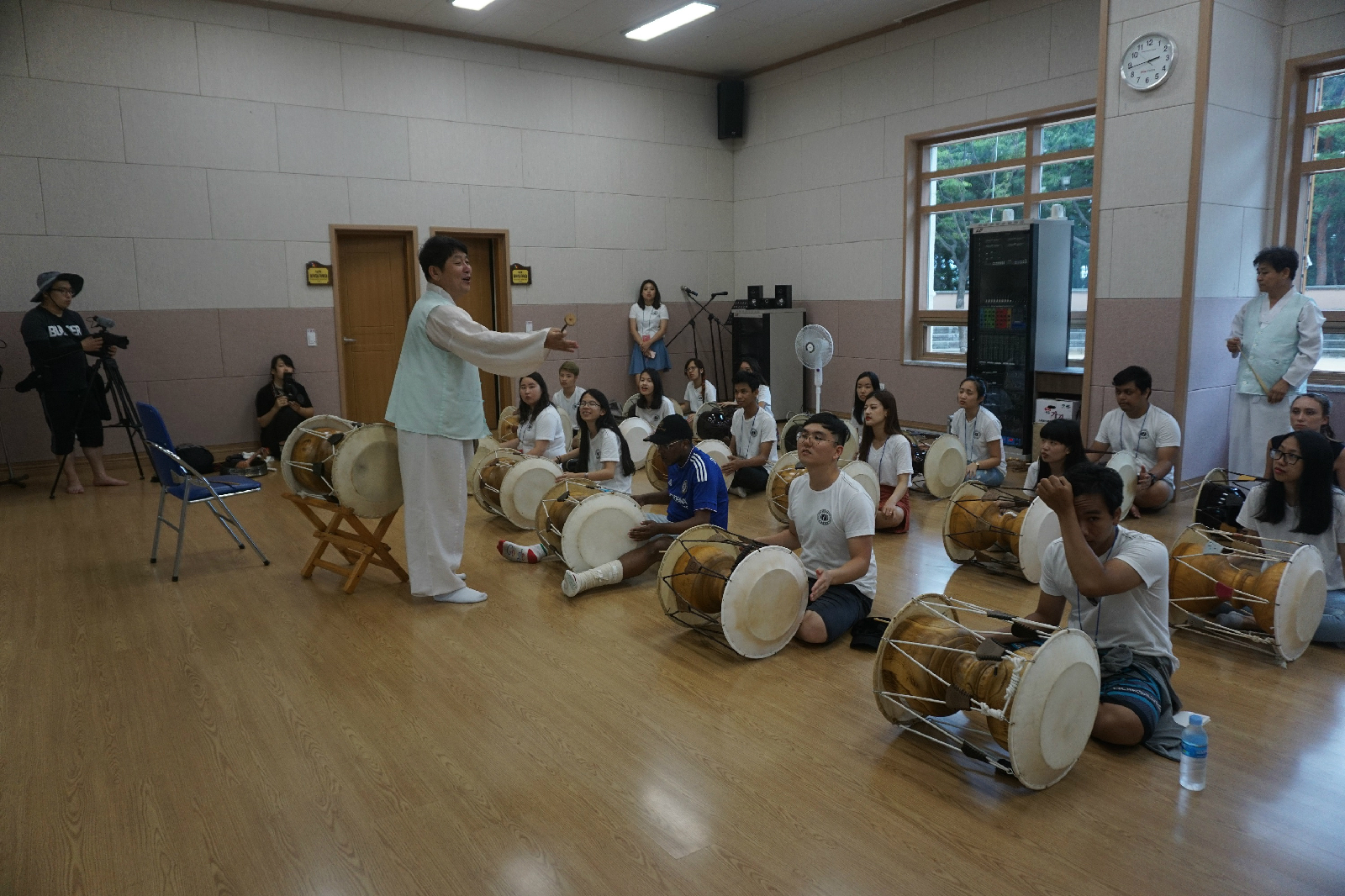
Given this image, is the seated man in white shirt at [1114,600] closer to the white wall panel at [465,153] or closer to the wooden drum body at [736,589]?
the wooden drum body at [736,589]

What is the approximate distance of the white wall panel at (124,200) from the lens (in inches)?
295

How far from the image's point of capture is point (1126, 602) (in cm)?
295

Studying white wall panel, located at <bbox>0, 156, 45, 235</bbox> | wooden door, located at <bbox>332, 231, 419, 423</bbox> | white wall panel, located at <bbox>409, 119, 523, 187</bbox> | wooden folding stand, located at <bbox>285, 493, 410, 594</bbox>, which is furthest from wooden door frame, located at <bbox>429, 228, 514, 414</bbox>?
wooden folding stand, located at <bbox>285, 493, 410, 594</bbox>

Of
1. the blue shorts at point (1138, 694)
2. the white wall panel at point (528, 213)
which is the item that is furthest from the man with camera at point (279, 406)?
the blue shorts at point (1138, 694)

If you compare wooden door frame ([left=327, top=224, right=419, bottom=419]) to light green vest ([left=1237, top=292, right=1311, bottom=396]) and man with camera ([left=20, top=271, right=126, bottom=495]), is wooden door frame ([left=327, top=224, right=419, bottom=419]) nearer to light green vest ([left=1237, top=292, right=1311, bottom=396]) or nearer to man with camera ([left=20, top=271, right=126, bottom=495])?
man with camera ([left=20, top=271, right=126, bottom=495])

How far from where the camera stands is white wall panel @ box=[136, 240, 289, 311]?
313 inches

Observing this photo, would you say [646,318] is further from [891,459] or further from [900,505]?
[900,505]

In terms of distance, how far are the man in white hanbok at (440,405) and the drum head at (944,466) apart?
3.23 meters

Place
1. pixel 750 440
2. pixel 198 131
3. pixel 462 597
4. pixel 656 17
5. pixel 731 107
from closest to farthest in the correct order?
pixel 462 597, pixel 750 440, pixel 198 131, pixel 656 17, pixel 731 107

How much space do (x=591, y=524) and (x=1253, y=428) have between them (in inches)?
179

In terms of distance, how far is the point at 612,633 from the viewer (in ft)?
13.3

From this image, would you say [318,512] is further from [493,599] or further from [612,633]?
[612,633]

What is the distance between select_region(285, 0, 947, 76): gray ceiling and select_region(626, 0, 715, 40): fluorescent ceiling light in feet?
0.32

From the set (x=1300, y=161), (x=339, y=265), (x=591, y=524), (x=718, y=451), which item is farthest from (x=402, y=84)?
(x=1300, y=161)
